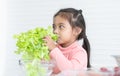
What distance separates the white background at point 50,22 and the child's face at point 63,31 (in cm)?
69

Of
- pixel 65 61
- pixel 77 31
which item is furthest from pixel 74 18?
pixel 65 61

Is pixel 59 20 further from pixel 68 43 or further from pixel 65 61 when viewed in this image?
pixel 65 61

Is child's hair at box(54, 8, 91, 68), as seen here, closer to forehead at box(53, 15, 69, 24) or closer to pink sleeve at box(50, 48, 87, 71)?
forehead at box(53, 15, 69, 24)

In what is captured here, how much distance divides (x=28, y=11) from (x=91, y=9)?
521mm

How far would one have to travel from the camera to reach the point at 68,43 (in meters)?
1.27

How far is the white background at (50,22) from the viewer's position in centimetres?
192

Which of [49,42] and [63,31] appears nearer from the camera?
[49,42]

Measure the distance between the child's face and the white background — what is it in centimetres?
69

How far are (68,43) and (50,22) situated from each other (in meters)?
0.82

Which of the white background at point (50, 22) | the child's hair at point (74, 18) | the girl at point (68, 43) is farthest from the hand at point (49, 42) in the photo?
the white background at point (50, 22)

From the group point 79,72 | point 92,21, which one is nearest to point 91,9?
point 92,21

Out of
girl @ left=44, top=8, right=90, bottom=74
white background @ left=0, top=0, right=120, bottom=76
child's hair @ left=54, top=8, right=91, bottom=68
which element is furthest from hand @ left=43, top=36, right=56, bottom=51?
white background @ left=0, top=0, right=120, bottom=76

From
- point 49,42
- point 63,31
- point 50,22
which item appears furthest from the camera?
point 50,22

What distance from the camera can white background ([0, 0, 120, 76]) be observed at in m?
1.92
